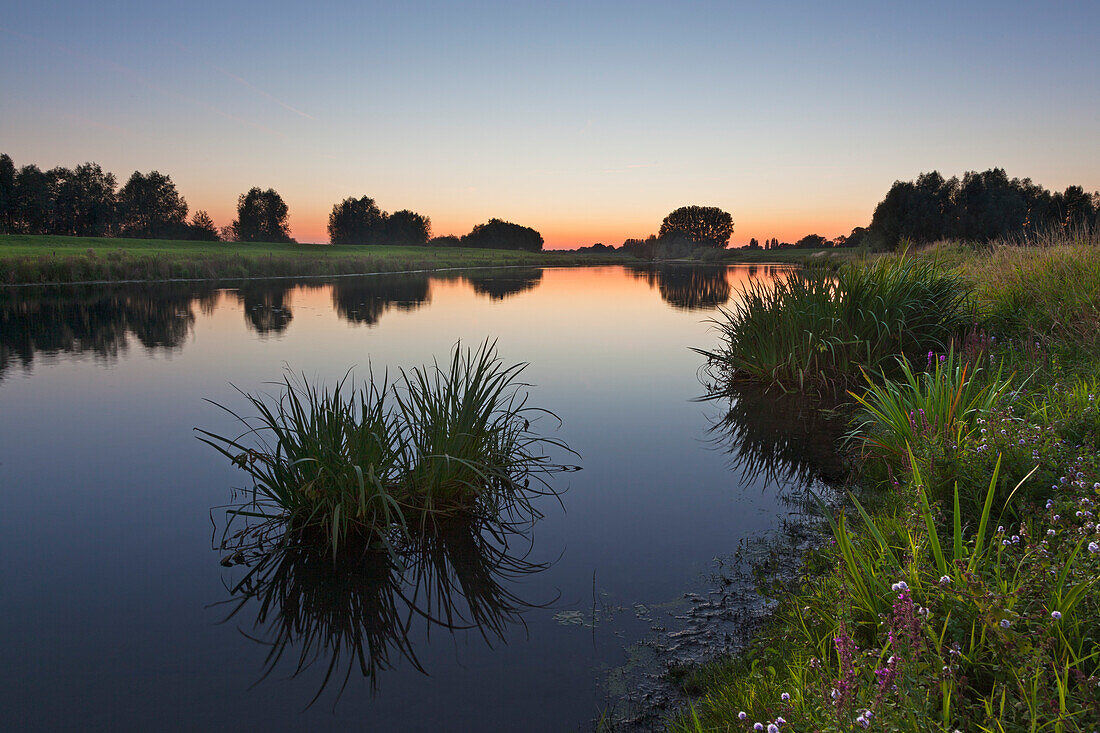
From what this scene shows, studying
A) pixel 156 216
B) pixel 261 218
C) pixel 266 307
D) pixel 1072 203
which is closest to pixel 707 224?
pixel 1072 203

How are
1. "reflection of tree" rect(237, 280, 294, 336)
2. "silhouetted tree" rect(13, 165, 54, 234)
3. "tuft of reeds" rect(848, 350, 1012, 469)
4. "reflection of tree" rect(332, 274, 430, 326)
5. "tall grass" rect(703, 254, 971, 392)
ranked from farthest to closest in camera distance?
1. "silhouetted tree" rect(13, 165, 54, 234)
2. "reflection of tree" rect(332, 274, 430, 326)
3. "reflection of tree" rect(237, 280, 294, 336)
4. "tall grass" rect(703, 254, 971, 392)
5. "tuft of reeds" rect(848, 350, 1012, 469)

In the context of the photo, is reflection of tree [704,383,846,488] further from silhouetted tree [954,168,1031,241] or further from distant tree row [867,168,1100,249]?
silhouetted tree [954,168,1031,241]

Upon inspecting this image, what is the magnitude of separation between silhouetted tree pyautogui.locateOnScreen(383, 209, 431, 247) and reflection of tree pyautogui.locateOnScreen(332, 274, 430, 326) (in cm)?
9456

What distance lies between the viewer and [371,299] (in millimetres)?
25562

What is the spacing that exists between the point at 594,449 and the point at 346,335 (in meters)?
10.4

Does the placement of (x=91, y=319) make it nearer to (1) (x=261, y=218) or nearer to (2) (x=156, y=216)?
(2) (x=156, y=216)

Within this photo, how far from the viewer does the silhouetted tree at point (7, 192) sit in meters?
71.8

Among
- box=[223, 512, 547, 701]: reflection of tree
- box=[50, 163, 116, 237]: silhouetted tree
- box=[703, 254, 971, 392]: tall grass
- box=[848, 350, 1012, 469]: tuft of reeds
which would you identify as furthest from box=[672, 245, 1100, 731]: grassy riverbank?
box=[50, 163, 116, 237]: silhouetted tree

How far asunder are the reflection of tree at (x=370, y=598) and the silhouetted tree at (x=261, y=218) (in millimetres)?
120180

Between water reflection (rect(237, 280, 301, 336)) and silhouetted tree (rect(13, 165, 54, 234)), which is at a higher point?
silhouetted tree (rect(13, 165, 54, 234))

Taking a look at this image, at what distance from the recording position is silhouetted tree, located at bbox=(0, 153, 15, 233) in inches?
2825

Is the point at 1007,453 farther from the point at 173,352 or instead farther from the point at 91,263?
the point at 91,263

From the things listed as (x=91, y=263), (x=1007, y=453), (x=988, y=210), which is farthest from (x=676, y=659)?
(x=988, y=210)

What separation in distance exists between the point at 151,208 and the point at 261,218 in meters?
19.7
